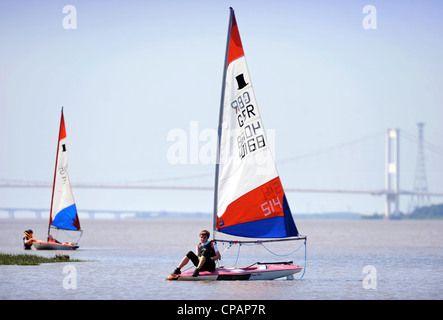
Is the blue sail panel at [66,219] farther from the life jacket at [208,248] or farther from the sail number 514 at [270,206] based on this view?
the sail number 514 at [270,206]

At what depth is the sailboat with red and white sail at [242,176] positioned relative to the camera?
76.9 feet

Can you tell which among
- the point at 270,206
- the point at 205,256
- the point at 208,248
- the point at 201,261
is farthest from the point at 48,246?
the point at 270,206

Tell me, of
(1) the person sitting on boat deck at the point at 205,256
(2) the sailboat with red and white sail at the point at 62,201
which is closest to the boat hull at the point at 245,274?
(1) the person sitting on boat deck at the point at 205,256

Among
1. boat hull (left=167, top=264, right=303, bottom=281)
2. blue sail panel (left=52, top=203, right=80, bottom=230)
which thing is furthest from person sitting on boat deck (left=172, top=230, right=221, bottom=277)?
blue sail panel (left=52, top=203, right=80, bottom=230)

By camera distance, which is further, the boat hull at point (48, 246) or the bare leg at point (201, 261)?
the boat hull at point (48, 246)

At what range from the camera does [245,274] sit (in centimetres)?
2409

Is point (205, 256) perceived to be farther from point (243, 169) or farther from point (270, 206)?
point (243, 169)

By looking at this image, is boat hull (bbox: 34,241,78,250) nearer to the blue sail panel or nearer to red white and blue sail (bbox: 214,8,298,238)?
→ the blue sail panel

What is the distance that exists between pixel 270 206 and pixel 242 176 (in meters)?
1.34

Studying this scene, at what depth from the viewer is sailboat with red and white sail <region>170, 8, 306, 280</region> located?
76.9 feet

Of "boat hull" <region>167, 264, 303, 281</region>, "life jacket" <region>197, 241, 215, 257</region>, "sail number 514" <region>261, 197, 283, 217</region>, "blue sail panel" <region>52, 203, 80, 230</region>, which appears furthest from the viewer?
"blue sail panel" <region>52, 203, 80, 230</region>
